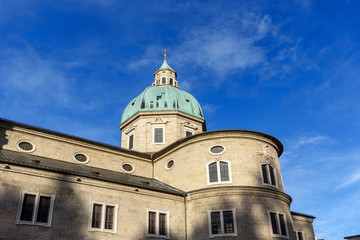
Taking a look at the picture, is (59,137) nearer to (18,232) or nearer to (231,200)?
(18,232)

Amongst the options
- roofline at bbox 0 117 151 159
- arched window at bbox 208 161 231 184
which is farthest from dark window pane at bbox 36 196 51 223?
arched window at bbox 208 161 231 184

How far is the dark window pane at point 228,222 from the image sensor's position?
2689 cm

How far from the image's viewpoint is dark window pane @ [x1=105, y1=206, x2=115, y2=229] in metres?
25.1

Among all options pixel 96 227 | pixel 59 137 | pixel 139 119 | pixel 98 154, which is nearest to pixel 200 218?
pixel 96 227

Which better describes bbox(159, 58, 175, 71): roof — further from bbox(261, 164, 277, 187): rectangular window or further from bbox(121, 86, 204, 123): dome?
bbox(261, 164, 277, 187): rectangular window

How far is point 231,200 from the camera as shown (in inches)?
1099

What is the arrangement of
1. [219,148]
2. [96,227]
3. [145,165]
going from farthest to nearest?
[145,165] → [219,148] → [96,227]

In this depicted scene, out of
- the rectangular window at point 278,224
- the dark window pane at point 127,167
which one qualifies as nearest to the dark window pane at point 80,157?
the dark window pane at point 127,167

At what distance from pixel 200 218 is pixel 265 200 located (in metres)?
5.63

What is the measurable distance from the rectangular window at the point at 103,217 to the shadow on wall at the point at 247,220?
22.4ft

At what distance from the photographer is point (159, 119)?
1652 inches

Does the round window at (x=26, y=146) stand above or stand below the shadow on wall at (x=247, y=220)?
above

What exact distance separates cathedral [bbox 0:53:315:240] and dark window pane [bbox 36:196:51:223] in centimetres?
6

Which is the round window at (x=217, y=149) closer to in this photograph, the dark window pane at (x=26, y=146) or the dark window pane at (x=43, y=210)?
the dark window pane at (x=43, y=210)
